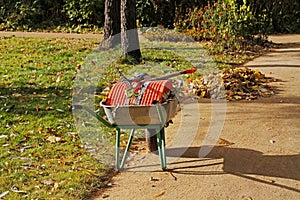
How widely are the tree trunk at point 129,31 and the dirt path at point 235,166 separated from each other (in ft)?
11.4

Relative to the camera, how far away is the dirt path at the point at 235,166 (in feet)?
15.0

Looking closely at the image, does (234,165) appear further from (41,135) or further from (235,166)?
(41,135)

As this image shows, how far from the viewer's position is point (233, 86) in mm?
8336

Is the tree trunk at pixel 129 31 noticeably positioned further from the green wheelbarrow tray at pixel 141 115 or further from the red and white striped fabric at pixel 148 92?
the green wheelbarrow tray at pixel 141 115

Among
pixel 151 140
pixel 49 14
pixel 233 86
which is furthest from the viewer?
pixel 49 14

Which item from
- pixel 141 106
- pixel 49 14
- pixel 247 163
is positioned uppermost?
pixel 141 106

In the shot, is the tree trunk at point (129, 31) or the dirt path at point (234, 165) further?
the tree trunk at point (129, 31)

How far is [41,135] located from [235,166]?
2196 millimetres

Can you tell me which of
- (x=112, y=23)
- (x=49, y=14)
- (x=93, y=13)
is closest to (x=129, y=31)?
(x=112, y=23)

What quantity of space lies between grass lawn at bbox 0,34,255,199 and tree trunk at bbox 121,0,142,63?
2.14 ft

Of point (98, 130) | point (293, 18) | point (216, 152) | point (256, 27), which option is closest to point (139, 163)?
point (216, 152)

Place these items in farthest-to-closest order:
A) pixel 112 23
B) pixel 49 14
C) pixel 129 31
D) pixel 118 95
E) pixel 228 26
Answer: pixel 49 14
pixel 228 26
pixel 112 23
pixel 129 31
pixel 118 95

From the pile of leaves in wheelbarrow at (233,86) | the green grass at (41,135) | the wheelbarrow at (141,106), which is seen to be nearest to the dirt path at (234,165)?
the wheelbarrow at (141,106)

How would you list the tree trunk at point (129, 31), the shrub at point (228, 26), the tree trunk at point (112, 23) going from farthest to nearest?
the shrub at point (228, 26)
the tree trunk at point (112, 23)
the tree trunk at point (129, 31)
